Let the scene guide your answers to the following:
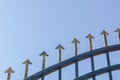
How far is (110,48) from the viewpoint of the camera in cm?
653

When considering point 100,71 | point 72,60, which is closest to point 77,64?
point 72,60

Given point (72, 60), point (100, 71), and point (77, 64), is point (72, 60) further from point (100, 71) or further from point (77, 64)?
point (100, 71)

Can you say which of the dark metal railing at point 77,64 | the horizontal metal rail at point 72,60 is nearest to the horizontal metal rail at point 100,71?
the dark metal railing at point 77,64

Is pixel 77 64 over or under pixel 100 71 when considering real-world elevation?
over

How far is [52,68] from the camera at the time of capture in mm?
6324

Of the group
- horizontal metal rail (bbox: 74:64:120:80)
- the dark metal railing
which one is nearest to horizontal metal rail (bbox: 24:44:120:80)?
the dark metal railing

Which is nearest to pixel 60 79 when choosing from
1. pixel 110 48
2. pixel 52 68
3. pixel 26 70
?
pixel 52 68

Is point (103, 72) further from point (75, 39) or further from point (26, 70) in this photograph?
point (26, 70)

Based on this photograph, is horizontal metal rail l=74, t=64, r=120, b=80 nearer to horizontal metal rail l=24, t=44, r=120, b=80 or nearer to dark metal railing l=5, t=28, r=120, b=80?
dark metal railing l=5, t=28, r=120, b=80

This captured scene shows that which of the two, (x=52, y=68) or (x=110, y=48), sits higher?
(x=110, y=48)

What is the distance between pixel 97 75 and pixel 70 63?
56cm

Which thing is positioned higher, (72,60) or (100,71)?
(72,60)

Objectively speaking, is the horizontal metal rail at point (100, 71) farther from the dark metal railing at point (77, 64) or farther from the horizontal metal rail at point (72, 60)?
the horizontal metal rail at point (72, 60)

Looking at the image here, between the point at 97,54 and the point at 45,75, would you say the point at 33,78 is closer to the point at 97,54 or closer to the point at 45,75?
the point at 45,75
